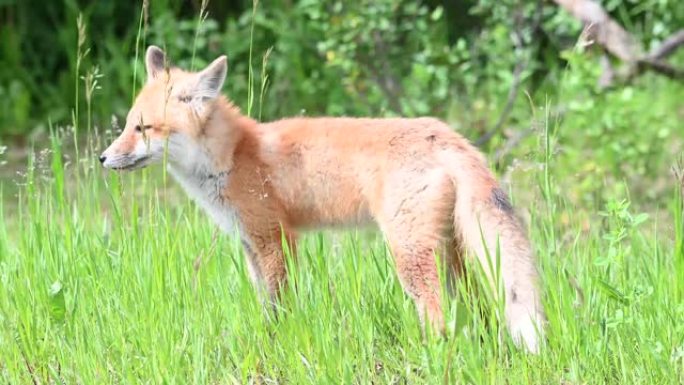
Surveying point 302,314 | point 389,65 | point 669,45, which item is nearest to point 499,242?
point 302,314

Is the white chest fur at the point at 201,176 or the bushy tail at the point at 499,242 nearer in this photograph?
the bushy tail at the point at 499,242

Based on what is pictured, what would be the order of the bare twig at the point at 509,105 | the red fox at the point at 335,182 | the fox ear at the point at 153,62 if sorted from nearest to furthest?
the red fox at the point at 335,182 < the fox ear at the point at 153,62 < the bare twig at the point at 509,105

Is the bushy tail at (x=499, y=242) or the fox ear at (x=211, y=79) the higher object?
the fox ear at (x=211, y=79)

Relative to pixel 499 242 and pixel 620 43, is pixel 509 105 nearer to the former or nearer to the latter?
pixel 620 43

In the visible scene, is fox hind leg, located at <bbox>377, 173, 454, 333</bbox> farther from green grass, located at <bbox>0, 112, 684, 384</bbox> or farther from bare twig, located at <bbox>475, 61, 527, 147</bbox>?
bare twig, located at <bbox>475, 61, 527, 147</bbox>

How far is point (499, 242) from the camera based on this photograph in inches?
193

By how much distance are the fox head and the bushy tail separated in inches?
52.0

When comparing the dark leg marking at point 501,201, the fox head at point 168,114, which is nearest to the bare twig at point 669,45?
the fox head at point 168,114

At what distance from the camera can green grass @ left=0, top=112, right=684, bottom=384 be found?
4.69 m

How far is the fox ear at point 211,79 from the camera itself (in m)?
6.01

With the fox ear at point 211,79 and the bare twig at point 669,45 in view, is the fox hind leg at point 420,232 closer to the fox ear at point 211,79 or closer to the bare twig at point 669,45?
the fox ear at point 211,79

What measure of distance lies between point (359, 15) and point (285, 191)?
3668 millimetres

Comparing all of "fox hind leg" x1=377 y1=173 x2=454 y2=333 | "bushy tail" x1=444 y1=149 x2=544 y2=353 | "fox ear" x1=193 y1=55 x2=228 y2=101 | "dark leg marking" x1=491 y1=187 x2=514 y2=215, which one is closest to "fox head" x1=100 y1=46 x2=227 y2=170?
"fox ear" x1=193 y1=55 x2=228 y2=101

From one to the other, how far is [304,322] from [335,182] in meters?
1.02
